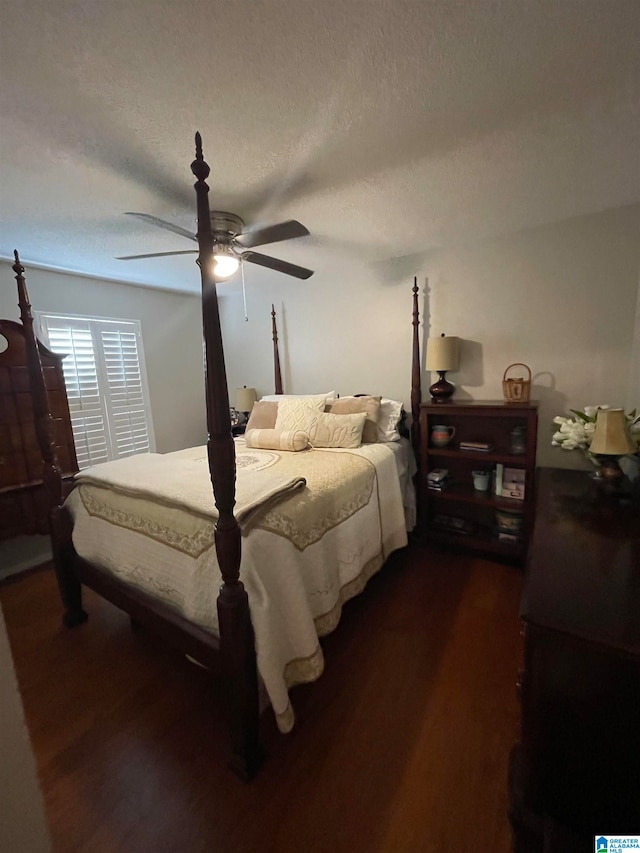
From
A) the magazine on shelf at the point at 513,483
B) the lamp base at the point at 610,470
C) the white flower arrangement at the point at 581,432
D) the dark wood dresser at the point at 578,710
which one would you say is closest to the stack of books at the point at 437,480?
the magazine on shelf at the point at 513,483

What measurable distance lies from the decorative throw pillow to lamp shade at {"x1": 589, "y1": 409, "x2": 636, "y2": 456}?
1807 mm

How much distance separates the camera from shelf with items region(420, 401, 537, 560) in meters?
2.31

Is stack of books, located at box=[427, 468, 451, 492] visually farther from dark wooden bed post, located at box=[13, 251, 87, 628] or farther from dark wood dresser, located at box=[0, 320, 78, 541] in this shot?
dark wood dresser, located at box=[0, 320, 78, 541]

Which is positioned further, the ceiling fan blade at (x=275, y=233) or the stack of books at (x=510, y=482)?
the stack of books at (x=510, y=482)

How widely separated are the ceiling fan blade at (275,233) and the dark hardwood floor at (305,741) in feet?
7.06

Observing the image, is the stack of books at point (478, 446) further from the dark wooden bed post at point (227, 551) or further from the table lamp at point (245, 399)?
the table lamp at point (245, 399)

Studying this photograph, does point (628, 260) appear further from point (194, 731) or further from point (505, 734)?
point (194, 731)

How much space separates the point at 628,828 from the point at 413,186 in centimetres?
247

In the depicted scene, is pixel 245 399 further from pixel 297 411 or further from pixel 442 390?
pixel 442 390

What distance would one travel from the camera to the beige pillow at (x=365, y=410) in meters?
2.76

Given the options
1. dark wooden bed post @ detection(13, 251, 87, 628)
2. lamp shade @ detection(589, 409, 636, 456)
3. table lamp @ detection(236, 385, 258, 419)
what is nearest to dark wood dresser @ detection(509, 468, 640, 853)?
lamp shade @ detection(589, 409, 636, 456)

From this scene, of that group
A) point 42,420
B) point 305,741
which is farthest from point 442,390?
point 42,420

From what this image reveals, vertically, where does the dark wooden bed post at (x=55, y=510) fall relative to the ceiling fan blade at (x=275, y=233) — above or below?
below

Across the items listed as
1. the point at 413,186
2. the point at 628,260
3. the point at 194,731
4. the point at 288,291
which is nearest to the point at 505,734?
the point at 194,731
